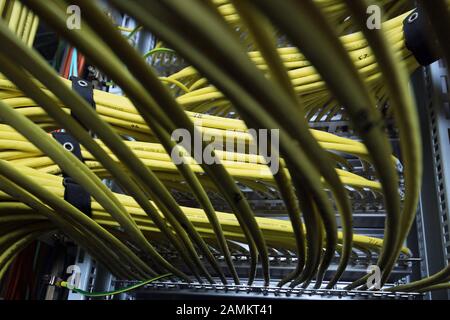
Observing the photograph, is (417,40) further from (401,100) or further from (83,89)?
(83,89)

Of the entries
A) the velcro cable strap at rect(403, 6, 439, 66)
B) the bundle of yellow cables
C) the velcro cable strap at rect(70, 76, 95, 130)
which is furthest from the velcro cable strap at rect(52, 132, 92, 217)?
the velcro cable strap at rect(403, 6, 439, 66)

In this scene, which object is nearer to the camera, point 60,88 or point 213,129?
point 60,88

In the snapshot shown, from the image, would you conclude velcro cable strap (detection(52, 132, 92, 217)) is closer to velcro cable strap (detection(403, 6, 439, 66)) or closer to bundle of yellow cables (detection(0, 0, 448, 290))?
bundle of yellow cables (detection(0, 0, 448, 290))

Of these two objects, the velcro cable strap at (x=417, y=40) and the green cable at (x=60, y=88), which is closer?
the green cable at (x=60, y=88)

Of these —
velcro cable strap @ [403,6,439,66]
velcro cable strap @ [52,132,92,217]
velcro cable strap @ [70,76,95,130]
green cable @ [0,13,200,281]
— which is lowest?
velcro cable strap @ [52,132,92,217]

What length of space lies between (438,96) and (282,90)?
0.49 meters

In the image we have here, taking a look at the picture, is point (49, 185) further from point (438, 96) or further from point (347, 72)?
point (438, 96)

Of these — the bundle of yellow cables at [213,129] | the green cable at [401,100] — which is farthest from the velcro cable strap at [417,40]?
the green cable at [401,100]

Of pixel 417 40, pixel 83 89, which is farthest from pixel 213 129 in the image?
pixel 417 40

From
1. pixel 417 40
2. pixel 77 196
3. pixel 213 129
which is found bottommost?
pixel 77 196

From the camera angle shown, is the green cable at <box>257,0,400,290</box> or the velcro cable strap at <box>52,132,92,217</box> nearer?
the green cable at <box>257,0,400,290</box>

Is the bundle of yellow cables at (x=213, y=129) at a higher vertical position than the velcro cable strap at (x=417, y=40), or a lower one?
lower

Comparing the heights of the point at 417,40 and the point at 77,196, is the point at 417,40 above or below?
above

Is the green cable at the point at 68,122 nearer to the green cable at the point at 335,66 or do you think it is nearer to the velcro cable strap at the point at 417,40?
the green cable at the point at 335,66
